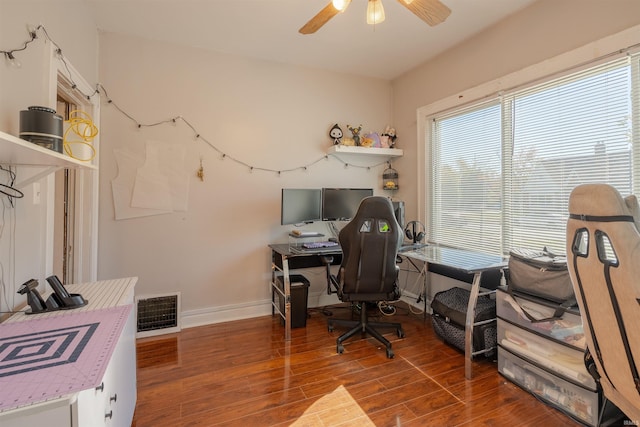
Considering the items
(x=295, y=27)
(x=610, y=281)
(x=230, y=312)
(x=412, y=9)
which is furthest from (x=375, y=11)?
(x=230, y=312)

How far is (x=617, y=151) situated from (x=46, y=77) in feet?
11.0

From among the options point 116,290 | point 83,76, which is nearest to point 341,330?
point 116,290

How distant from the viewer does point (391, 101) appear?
3.85 meters

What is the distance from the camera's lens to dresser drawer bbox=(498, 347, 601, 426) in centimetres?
158

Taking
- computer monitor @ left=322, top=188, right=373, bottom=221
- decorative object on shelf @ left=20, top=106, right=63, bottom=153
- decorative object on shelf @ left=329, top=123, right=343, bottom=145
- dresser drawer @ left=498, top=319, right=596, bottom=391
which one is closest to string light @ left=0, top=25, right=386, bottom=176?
decorative object on shelf @ left=329, top=123, right=343, bottom=145

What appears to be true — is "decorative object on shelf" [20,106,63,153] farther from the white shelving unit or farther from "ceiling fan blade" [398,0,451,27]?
"ceiling fan blade" [398,0,451,27]

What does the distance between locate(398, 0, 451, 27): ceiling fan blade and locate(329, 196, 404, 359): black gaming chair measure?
117 cm

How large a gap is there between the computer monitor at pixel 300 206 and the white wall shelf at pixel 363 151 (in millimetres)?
514

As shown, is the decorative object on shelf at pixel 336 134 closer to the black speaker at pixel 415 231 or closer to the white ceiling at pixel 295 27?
the white ceiling at pixel 295 27

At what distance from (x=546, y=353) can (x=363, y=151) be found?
94.1 inches

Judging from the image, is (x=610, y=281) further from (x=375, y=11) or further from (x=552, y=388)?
(x=375, y=11)

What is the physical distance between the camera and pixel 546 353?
182 centimetres

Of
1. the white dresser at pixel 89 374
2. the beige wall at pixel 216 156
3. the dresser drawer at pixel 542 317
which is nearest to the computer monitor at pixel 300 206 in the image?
the beige wall at pixel 216 156

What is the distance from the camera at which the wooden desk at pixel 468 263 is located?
2061mm
